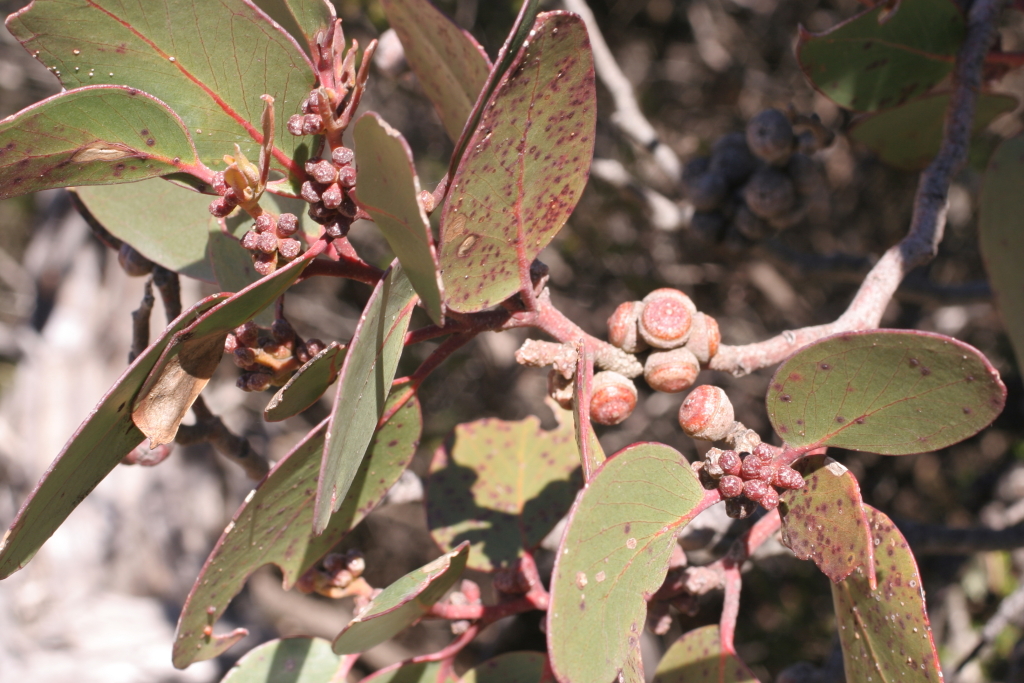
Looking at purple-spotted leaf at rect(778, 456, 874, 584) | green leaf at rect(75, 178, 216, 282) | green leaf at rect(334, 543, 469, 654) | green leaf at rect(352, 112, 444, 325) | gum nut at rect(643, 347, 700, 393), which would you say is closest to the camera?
green leaf at rect(352, 112, 444, 325)

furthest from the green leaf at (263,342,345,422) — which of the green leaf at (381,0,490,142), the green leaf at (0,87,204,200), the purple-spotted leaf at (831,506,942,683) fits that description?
the purple-spotted leaf at (831,506,942,683)

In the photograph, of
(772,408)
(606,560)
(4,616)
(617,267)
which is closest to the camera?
(606,560)

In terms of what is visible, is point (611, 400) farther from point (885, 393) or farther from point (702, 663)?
point (702, 663)

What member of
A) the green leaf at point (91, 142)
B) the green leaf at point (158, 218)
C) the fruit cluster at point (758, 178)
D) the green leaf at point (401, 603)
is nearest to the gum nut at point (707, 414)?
the green leaf at point (401, 603)

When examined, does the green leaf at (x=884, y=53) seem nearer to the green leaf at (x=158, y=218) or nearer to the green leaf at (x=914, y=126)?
the green leaf at (x=914, y=126)

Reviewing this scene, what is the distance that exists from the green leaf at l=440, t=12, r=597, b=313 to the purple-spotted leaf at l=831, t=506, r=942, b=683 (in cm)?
45

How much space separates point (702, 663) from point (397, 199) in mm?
751

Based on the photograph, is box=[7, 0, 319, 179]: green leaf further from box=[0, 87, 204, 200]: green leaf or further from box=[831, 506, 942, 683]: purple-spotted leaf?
box=[831, 506, 942, 683]: purple-spotted leaf

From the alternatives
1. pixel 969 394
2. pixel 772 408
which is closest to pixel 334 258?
pixel 772 408

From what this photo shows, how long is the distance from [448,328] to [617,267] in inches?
74.3

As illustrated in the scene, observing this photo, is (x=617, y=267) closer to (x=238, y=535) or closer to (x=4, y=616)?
(x=238, y=535)

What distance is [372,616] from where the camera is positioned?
765 mm

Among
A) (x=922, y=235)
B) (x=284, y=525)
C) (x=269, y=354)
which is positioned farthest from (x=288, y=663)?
(x=922, y=235)

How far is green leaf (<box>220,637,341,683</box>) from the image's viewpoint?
3.34 feet
